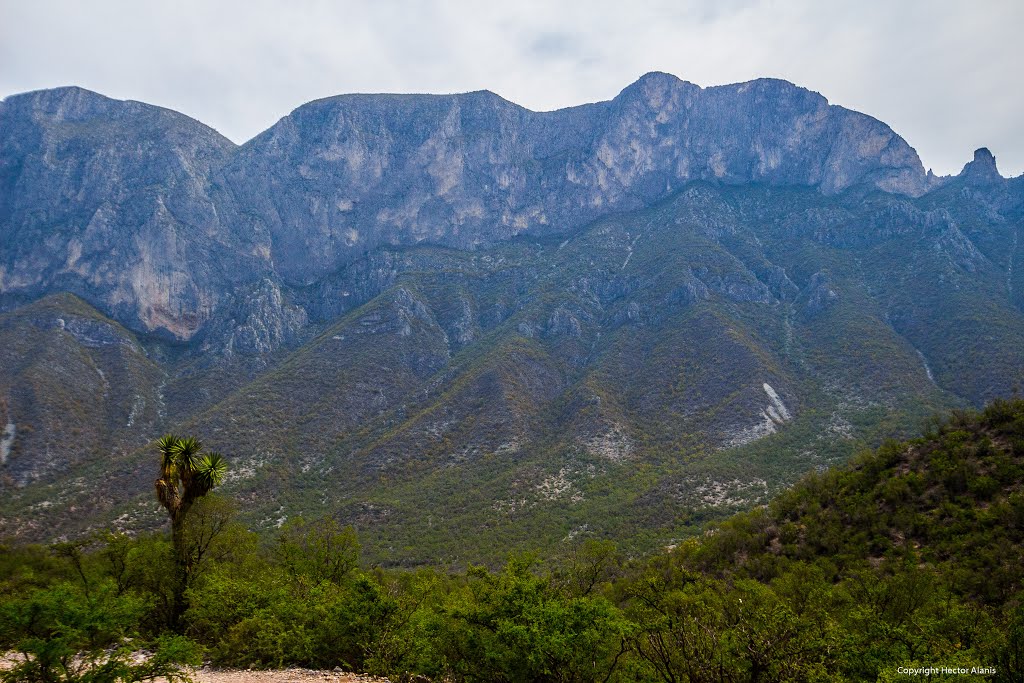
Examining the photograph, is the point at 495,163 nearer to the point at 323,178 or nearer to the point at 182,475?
the point at 323,178

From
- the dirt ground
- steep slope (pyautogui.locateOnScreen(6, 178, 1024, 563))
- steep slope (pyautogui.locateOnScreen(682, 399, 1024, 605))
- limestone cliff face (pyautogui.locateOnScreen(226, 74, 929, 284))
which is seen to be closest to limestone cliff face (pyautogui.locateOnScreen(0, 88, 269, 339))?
limestone cliff face (pyautogui.locateOnScreen(226, 74, 929, 284))

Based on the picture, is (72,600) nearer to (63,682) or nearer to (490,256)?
(63,682)

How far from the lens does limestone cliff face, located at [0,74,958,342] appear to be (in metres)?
146

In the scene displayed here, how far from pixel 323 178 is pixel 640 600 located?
623 feet

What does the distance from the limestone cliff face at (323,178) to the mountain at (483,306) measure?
1025mm

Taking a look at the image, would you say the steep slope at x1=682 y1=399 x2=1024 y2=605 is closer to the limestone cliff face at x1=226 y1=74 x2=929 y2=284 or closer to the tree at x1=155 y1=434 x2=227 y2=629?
the tree at x1=155 y1=434 x2=227 y2=629

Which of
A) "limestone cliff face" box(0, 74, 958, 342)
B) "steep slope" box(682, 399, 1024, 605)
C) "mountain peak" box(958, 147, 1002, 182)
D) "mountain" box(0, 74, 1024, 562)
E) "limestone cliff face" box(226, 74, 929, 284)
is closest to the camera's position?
"steep slope" box(682, 399, 1024, 605)

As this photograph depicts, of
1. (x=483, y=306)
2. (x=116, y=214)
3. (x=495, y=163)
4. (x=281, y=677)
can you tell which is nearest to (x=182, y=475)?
(x=281, y=677)

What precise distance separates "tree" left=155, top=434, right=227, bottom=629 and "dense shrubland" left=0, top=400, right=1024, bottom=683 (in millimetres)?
483

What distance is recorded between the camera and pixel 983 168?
169625mm

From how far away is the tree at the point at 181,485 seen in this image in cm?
2253

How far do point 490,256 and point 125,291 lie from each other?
10548cm

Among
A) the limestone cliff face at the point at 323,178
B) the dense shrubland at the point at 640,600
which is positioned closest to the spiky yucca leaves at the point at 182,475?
the dense shrubland at the point at 640,600

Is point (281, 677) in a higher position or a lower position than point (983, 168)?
lower
